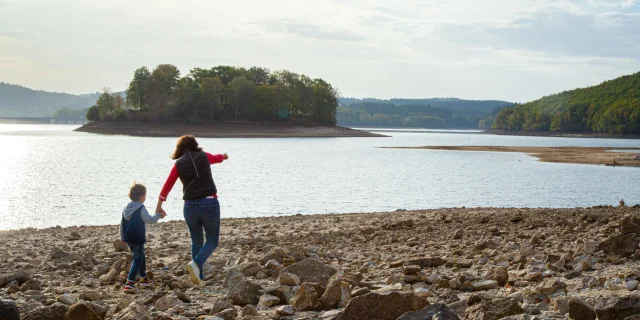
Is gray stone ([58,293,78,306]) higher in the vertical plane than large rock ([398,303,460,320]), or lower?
lower

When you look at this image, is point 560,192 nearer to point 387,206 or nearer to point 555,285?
point 387,206

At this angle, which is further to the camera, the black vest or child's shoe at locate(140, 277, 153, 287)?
child's shoe at locate(140, 277, 153, 287)

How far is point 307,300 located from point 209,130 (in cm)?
13290

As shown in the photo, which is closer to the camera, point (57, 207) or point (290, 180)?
point (57, 207)

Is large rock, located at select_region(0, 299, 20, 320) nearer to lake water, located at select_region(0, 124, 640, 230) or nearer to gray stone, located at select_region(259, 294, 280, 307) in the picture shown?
gray stone, located at select_region(259, 294, 280, 307)

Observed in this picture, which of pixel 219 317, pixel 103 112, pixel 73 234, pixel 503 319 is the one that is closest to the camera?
pixel 503 319

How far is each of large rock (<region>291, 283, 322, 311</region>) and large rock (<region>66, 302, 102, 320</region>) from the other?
2.13 meters

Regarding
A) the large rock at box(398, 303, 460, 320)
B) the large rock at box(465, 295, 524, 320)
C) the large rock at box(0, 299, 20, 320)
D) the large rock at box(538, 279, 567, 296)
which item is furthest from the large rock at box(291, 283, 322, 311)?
the large rock at box(0, 299, 20, 320)

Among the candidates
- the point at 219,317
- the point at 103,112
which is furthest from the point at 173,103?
the point at 219,317

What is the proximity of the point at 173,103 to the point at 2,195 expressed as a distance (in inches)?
4345

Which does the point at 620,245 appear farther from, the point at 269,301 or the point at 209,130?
the point at 209,130

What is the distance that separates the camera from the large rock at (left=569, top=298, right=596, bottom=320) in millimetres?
5480

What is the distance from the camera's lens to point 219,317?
644cm

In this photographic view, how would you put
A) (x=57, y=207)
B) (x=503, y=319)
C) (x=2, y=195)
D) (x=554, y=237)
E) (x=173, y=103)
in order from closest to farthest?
1. (x=503, y=319)
2. (x=554, y=237)
3. (x=57, y=207)
4. (x=2, y=195)
5. (x=173, y=103)
